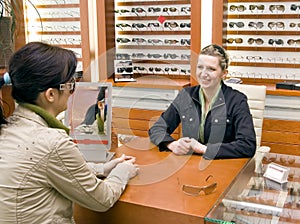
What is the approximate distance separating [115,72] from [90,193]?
3.08 meters

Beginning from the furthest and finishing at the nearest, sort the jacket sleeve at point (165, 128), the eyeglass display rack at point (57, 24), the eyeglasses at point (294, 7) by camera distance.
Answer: the eyeglass display rack at point (57, 24) → the eyeglasses at point (294, 7) → the jacket sleeve at point (165, 128)

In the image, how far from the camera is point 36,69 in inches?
54.9

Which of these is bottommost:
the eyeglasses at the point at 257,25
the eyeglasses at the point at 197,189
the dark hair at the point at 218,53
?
the eyeglasses at the point at 197,189

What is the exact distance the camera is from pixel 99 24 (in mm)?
4574

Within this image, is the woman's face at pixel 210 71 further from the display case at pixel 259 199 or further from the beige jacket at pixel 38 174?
the beige jacket at pixel 38 174

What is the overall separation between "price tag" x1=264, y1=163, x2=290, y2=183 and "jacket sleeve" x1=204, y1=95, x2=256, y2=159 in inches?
9.3

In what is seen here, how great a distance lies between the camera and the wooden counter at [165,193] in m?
1.54

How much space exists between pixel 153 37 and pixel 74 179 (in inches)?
135

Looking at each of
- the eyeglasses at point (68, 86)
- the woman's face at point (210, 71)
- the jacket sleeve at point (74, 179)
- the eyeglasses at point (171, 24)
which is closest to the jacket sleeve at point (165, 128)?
the woman's face at point (210, 71)

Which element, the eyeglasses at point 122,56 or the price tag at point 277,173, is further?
the eyeglasses at point 122,56

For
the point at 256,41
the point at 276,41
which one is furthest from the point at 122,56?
the point at 276,41

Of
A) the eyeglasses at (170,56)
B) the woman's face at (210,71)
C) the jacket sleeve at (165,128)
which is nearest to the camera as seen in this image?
the jacket sleeve at (165,128)

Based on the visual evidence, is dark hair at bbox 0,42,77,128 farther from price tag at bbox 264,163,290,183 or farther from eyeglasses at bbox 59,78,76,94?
price tag at bbox 264,163,290,183

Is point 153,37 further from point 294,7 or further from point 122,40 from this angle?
point 294,7
